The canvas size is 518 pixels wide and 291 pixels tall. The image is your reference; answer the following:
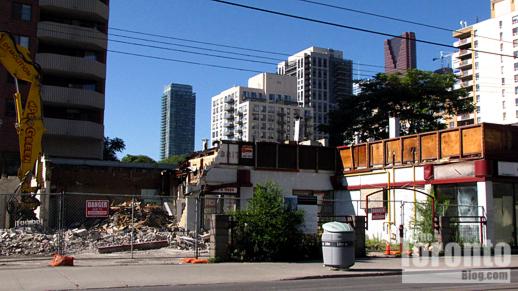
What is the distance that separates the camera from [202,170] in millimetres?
31656

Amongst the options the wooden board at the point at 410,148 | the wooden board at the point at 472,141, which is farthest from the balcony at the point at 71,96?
the wooden board at the point at 472,141

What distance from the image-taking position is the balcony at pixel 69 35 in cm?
5525

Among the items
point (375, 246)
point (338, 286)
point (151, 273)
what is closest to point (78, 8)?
point (375, 246)

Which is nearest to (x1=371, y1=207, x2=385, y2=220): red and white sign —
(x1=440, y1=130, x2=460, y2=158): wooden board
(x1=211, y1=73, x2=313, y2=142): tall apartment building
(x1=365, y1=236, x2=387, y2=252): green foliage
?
(x1=365, y1=236, x2=387, y2=252): green foliage

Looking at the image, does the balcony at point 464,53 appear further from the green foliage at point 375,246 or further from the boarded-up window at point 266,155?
the green foliage at point 375,246

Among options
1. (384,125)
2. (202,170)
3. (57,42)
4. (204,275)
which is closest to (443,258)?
(204,275)

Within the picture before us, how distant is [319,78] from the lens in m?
112

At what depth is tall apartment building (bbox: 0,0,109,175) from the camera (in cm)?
5381

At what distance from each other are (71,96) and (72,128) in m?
3.24

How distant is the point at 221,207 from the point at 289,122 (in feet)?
291

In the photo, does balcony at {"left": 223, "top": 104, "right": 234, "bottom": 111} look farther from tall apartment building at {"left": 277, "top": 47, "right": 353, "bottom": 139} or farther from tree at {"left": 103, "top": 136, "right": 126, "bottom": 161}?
tree at {"left": 103, "top": 136, "right": 126, "bottom": 161}

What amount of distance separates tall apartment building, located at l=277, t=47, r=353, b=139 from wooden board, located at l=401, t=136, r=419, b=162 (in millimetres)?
71469

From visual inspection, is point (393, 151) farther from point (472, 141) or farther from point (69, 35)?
point (69, 35)

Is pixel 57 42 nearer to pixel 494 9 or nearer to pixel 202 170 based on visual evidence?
pixel 202 170
